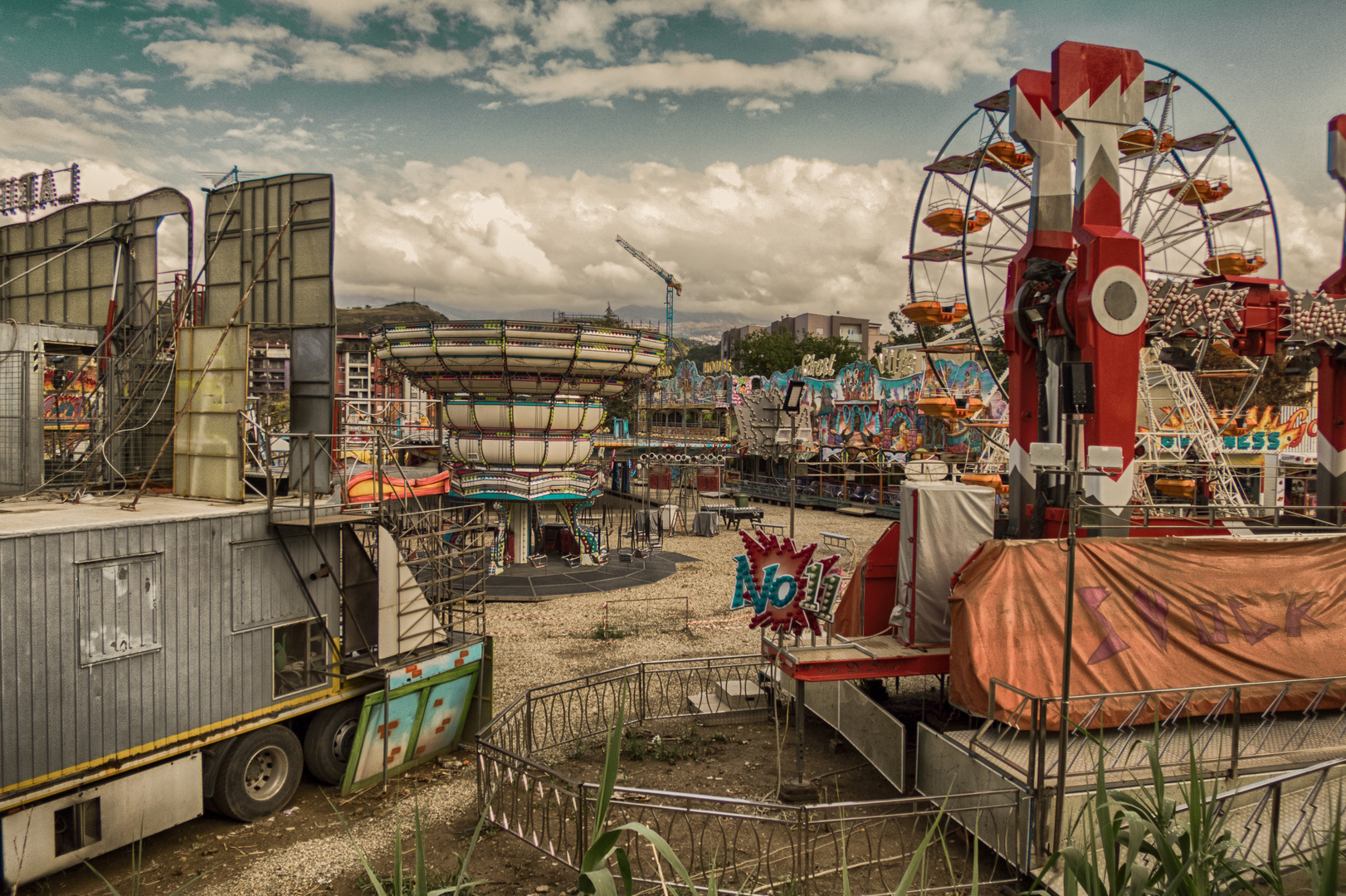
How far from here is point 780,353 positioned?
88125 mm

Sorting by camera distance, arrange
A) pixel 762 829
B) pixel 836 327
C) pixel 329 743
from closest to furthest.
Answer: pixel 762 829 → pixel 329 743 → pixel 836 327

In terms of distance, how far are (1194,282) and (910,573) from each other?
7290 mm

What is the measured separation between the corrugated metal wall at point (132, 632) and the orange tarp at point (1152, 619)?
7258 mm

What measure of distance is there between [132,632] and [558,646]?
904cm

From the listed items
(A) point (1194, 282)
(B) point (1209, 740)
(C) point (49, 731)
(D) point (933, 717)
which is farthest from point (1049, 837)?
(A) point (1194, 282)

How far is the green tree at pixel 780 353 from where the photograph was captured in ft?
289

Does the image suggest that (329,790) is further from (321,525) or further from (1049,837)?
(1049,837)

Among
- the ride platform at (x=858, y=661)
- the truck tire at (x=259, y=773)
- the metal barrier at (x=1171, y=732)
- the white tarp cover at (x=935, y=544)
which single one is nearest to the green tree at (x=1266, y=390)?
the metal barrier at (x=1171, y=732)

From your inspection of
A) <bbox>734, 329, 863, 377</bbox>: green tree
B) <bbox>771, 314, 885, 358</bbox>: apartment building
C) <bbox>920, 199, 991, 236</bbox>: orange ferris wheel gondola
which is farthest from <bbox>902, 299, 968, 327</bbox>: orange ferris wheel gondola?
<bbox>771, 314, 885, 358</bbox>: apartment building

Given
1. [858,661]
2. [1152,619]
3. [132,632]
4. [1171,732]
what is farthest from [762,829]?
[132,632]

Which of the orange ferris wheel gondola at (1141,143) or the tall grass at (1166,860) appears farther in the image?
the orange ferris wheel gondola at (1141,143)

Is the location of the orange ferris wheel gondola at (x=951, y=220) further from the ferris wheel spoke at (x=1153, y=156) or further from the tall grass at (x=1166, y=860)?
the tall grass at (x=1166, y=860)

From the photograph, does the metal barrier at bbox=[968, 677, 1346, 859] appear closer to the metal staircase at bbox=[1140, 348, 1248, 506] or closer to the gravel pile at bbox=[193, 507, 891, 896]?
the gravel pile at bbox=[193, 507, 891, 896]

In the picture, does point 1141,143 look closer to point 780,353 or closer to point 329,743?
point 329,743
